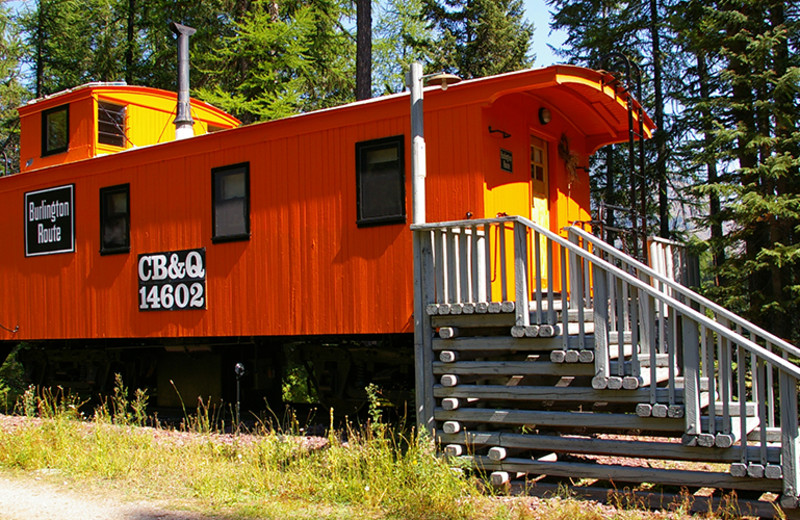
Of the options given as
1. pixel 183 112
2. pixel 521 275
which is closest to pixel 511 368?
pixel 521 275

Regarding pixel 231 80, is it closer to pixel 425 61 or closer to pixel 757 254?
pixel 425 61

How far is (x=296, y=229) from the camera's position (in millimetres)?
9039

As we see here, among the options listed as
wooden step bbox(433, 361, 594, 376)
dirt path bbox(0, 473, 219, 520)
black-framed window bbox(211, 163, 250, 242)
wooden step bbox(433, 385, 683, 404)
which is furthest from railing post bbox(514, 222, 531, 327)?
black-framed window bbox(211, 163, 250, 242)

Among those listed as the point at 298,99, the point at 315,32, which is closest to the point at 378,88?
the point at 315,32

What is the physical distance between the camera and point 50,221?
11625mm

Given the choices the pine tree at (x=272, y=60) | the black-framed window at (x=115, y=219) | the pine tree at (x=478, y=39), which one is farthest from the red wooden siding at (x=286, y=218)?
the pine tree at (x=478, y=39)

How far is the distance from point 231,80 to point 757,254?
13.8 metres

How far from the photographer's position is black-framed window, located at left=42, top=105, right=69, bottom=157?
1234 cm

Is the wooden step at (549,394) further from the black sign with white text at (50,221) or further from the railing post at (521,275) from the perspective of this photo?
the black sign with white text at (50,221)

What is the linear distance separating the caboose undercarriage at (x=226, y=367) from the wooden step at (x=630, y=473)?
219 centimetres

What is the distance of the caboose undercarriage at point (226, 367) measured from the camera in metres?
9.02

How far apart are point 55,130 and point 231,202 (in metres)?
4.64

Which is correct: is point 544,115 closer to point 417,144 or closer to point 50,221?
point 417,144

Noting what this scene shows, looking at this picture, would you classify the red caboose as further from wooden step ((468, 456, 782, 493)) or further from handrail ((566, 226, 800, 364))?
wooden step ((468, 456, 782, 493))
